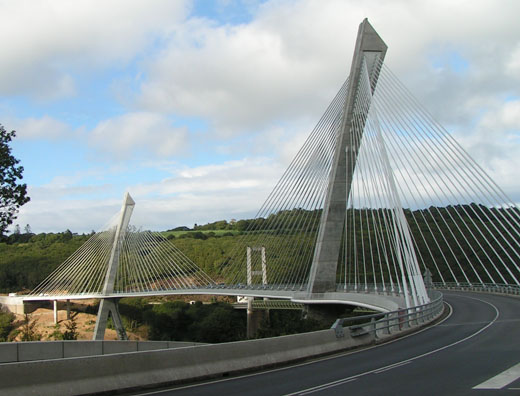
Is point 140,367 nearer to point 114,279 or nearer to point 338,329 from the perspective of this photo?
point 338,329

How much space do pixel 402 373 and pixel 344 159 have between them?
2434 centimetres

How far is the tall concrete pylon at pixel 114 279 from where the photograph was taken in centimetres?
6234

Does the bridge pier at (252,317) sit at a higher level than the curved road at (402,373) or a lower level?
lower

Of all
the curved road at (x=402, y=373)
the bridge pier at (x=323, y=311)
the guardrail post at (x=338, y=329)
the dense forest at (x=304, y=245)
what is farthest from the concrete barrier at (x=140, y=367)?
the dense forest at (x=304, y=245)

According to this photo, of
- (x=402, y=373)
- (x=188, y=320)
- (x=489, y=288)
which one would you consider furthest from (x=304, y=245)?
(x=402, y=373)

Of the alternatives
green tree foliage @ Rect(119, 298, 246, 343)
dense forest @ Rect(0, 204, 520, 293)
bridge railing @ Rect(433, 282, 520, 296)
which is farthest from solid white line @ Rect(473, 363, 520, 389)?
green tree foliage @ Rect(119, 298, 246, 343)

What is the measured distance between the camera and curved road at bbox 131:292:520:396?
9156mm

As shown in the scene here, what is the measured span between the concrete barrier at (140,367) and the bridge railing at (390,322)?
2.27 metres

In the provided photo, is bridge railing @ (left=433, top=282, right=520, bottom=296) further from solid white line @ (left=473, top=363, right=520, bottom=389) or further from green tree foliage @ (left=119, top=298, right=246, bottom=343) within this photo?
solid white line @ (left=473, top=363, right=520, bottom=389)

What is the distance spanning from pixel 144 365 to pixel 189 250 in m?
86.5

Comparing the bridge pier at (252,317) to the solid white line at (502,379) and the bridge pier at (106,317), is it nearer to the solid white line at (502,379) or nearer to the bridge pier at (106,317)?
the bridge pier at (106,317)

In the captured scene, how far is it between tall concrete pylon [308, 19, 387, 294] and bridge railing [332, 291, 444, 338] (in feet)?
35.0

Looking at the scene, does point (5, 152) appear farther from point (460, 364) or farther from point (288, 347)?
point (460, 364)

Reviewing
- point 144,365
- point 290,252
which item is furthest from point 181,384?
point 290,252
